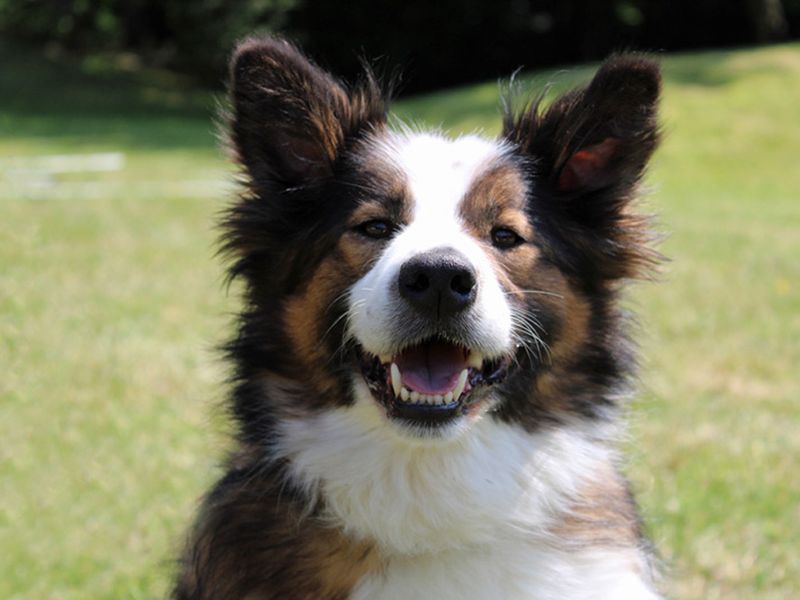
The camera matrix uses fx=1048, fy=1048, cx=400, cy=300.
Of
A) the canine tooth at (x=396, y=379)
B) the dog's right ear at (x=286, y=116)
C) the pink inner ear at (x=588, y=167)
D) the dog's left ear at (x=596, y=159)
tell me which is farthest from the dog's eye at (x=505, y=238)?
the dog's right ear at (x=286, y=116)

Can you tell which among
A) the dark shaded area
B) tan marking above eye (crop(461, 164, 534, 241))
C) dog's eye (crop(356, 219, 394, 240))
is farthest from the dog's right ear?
the dark shaded area

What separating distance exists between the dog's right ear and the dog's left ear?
63 centimetres

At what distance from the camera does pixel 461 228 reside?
339 cm

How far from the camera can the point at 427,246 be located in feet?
10.3

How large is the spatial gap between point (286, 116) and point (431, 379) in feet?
3.52

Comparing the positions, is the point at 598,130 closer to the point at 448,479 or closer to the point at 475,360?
the point at 475,360

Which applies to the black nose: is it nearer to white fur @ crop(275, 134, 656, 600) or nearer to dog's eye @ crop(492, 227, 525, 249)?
white fur @ crop(275, 134, 656, 600)

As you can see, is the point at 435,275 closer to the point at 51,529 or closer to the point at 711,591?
the point at 711,591

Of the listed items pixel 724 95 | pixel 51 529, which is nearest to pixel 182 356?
pixel 51 529

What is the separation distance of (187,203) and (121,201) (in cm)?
90

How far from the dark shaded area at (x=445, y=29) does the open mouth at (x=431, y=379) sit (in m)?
29.4

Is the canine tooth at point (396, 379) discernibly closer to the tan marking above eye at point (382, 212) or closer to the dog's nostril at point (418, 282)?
the dog's nostril at point (418, 282)

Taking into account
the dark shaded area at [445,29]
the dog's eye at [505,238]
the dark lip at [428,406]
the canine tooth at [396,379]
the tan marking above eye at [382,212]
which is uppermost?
the tan marking above eye at [382,212]

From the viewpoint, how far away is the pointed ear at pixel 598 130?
140 inches
